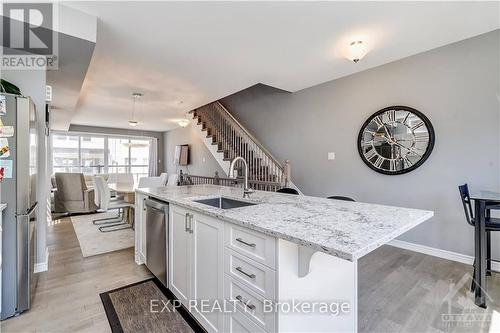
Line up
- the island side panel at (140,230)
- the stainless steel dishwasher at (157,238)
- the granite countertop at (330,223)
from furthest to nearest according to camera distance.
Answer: the island side panel at (140,230), the stainless steel dishwasher at (157,238), the granite countertop at (330,223)

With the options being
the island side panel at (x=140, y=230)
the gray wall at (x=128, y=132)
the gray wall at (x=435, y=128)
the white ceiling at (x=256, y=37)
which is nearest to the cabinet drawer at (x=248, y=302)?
the island side panel at (x=140, y=230)

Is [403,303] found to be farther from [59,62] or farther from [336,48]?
[59,62]

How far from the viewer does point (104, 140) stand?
8.61m

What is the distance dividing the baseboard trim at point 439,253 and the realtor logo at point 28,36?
4.65m

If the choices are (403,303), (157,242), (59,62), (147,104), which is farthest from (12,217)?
(147,104)

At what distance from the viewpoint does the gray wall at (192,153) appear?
7.26 metres

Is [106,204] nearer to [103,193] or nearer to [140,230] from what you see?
[103,193]

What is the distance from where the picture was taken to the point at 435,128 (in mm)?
3045

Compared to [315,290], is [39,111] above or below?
above

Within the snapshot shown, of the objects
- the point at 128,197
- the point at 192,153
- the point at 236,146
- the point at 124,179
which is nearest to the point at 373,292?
the point at 236,146

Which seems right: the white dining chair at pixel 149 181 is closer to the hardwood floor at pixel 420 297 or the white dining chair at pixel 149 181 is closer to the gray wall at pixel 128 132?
the hardwood floor at pixel 420 297

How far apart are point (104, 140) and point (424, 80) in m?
9.37

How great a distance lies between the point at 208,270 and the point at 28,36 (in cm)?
266

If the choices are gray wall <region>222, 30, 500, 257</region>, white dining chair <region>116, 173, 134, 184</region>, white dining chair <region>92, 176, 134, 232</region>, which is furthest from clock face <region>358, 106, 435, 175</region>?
white dining chair <region>116, 173, 134, 184</region>
